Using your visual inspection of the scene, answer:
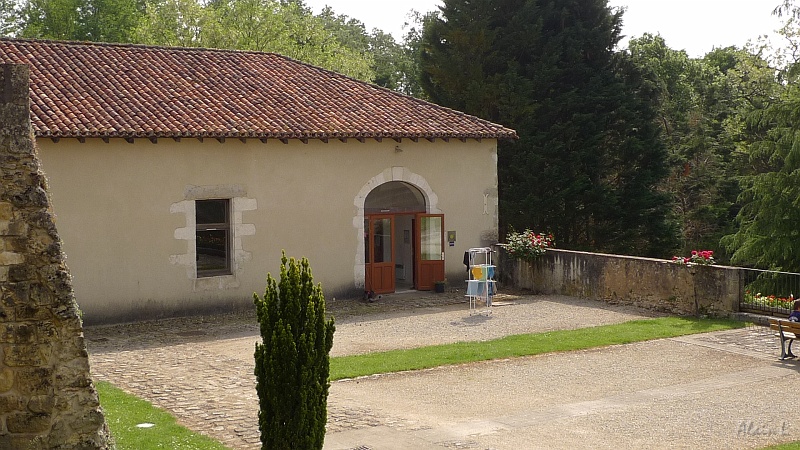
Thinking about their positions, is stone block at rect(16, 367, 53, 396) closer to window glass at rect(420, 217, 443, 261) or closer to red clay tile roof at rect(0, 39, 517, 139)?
red clay tile roof at rect(0, 39, 517, 139)

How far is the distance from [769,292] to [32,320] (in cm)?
1377

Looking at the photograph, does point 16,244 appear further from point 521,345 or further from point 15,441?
point 521,345

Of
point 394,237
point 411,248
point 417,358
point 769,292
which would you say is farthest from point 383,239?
point 769,292

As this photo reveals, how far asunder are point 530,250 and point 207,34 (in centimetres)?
2180

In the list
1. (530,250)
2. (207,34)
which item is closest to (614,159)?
(530,250)

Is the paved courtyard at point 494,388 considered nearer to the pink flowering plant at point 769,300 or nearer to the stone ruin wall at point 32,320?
the pink flowering plant at point 769,300

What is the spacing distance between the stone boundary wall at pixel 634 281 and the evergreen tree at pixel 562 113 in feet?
29.7

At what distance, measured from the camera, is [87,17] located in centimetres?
5144

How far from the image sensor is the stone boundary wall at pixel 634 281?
56.6 ft

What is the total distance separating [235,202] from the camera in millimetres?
18859

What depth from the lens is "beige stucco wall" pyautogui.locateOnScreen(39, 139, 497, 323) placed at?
57.1 feet

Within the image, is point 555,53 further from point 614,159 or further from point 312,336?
point 312,336

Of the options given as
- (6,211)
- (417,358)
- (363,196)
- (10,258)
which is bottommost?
(417,358)

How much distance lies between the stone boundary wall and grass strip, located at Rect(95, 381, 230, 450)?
1049 cm
